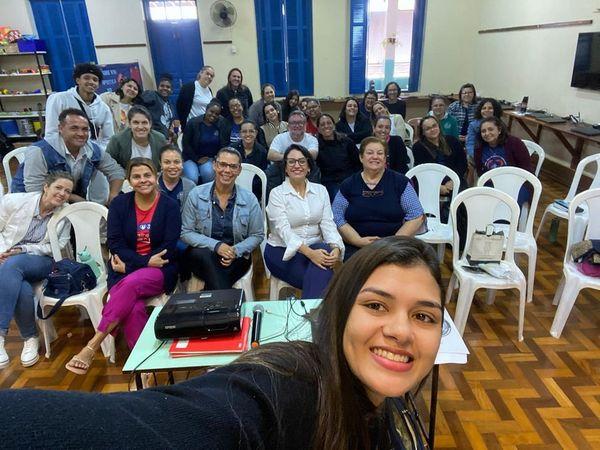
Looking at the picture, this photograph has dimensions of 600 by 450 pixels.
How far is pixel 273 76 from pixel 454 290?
550 cm

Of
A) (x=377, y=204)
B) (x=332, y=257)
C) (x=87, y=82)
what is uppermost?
(x=87, y=82)

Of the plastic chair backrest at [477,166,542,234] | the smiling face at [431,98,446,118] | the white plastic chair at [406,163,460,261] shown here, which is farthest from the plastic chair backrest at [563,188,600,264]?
the smiling face at [431,98,446,118]

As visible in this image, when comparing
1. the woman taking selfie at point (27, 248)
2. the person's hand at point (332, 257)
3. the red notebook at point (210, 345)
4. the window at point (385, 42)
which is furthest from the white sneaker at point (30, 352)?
the window at point (385, 42)

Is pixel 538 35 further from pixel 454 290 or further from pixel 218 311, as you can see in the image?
pixel 218 311

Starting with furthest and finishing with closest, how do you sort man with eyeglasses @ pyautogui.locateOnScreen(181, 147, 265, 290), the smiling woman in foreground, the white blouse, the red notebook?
the white blouse
man with eyeglasses @ pyautogui.locateOnScreen(181, 147, 265, 290)
the red notebook
the smiling woman in foreground

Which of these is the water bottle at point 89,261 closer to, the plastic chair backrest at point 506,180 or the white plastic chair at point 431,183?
the white plastic chair at point 431,183

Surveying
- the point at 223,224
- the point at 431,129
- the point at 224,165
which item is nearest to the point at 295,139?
the point at 431,129

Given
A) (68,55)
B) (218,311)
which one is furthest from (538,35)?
(68,55)

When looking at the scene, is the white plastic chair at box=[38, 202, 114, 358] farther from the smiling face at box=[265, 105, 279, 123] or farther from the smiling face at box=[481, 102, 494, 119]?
the smiling face at box=[481, 102, 494, 119]

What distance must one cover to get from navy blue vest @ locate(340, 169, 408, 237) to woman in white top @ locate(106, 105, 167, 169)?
155 centimetres

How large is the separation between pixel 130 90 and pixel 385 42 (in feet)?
15.7

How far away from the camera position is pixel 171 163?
267cm

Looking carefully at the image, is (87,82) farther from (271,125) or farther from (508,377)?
(508,377)

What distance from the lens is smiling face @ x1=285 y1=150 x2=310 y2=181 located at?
254 centimetres
